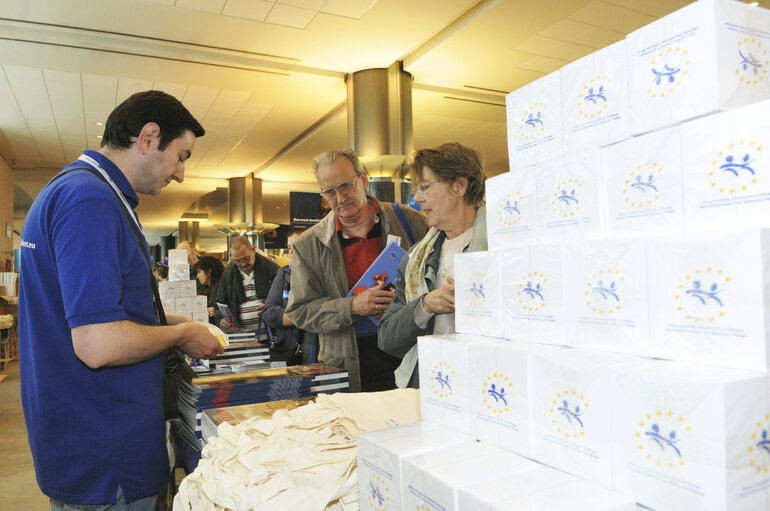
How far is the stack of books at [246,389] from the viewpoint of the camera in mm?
1814

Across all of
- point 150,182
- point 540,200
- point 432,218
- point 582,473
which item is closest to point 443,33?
point 432,218

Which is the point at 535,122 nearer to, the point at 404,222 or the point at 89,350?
the point at 89,350

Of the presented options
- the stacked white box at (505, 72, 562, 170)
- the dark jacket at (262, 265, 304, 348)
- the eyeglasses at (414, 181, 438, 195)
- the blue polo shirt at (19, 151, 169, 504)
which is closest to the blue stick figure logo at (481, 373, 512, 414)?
the stacked white box at (505, 72, 562, 170)

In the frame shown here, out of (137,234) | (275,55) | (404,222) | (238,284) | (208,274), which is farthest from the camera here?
(208,274)

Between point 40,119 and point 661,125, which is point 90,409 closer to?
point 661,125

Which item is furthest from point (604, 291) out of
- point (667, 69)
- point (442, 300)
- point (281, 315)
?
point (281, 315)

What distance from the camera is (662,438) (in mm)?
766

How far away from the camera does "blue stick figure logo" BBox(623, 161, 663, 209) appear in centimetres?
89

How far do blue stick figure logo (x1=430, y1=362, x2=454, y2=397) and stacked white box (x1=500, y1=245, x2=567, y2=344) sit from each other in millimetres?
150

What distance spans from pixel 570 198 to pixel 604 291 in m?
0.20

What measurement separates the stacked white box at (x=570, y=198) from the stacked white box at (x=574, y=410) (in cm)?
23

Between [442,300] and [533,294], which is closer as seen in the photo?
[533,294]

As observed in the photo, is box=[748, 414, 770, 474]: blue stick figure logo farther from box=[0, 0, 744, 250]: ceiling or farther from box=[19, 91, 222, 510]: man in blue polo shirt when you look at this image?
box=[0, 0, 744, 250]: ceiling

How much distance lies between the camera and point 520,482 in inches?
34.8
